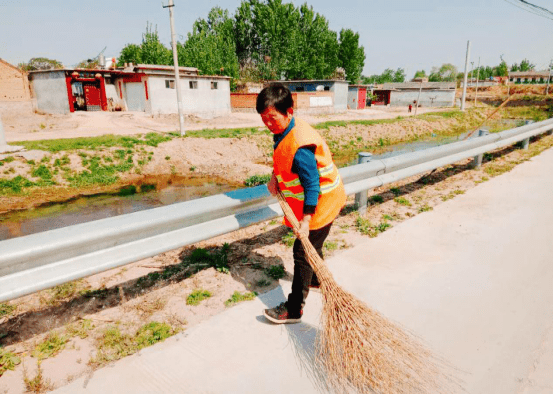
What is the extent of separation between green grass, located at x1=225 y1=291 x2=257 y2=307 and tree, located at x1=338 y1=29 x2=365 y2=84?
5268 centimetres

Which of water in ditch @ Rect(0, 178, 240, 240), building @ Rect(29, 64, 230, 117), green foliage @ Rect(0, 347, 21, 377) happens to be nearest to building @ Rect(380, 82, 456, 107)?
building @ Rect(29, 64, 230, 117)

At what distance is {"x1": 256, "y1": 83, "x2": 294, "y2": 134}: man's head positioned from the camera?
2311mm

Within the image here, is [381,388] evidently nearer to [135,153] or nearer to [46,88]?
[135,153]

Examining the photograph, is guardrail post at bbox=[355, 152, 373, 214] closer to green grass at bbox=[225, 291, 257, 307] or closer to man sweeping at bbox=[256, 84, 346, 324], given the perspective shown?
man sweeping at bbox=[256, 84, 346, 324]

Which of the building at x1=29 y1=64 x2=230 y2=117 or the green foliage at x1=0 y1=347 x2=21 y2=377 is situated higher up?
the building at x1=29 y1=64 x2=230 y2=117

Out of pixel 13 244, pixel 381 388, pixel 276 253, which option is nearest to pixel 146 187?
pixel 276 253

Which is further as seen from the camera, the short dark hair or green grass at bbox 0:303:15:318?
green grass at bbox 0:303:15:318

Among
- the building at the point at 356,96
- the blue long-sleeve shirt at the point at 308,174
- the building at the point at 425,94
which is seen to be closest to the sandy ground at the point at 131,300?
the blue long-sleeve shirt at the point at 308,174

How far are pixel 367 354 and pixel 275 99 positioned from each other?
5.53 ft

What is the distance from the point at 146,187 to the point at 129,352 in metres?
9.67

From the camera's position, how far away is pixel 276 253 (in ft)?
11.9

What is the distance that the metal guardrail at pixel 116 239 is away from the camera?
2.06 m

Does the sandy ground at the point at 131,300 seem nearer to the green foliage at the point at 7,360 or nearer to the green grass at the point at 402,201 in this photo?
the green foliage at the point at 7,360

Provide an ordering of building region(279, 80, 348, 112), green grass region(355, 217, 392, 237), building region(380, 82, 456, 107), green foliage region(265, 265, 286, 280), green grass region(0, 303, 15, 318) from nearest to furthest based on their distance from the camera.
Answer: green grass region(0, 303, 15, 318), green foliage region(265, 265, 286, 280), green grass region(355, 217, 392, 237), building region(279, 80, 348, 112), building region(380, 82, 456, 107)
